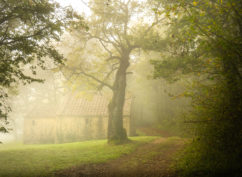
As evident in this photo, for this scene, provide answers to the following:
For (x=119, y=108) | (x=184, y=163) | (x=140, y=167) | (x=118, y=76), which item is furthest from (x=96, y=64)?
(x=184, y=163)

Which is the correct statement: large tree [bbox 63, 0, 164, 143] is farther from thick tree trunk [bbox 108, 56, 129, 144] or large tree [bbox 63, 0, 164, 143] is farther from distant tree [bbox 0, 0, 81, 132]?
distant tree [bbox 0, 0, 81, 132]

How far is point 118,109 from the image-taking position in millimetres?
16031

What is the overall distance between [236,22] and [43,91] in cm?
3796

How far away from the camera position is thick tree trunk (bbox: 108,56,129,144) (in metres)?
15.4

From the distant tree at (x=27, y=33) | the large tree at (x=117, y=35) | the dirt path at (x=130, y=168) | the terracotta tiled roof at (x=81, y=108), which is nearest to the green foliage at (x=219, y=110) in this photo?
the dirt path at (x=130, y=168)

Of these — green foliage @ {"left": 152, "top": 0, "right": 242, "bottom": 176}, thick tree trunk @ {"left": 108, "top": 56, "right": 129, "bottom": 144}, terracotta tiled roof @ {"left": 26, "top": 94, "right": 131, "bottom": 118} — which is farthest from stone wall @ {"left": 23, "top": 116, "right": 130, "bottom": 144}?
green foliage @ {"left": 152, "top": 0, "right": 242, "bottom": 176}

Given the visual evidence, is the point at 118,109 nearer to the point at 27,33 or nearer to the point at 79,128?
the point at 27,33

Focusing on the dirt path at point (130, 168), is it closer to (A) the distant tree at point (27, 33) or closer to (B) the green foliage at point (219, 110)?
(B) the green foliage at point (219, 110)

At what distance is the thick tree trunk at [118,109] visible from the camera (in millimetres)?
15430

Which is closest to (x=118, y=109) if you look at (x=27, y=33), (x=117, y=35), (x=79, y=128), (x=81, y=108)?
(x=117, y=35)

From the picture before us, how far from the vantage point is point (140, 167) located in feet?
29.1

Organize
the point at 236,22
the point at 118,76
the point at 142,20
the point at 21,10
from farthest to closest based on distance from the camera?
the point at 118,76
the point at 142,20
the point at 21,10
the point at 236,22

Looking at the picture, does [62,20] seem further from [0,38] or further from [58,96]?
[58,96]

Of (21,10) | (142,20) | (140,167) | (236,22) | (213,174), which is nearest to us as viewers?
(213,174)
